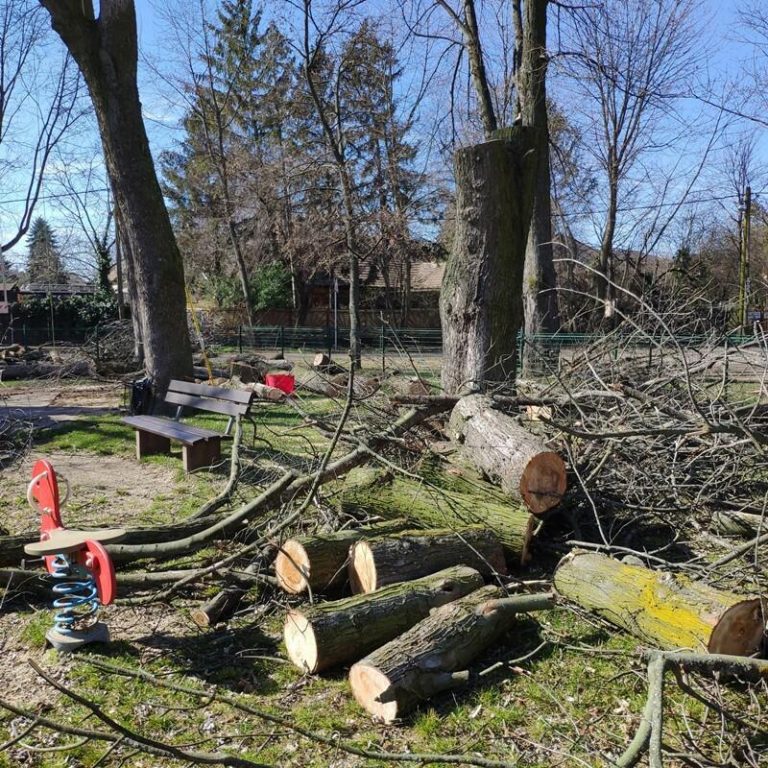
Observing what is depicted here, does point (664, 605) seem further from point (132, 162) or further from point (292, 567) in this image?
point (132, 162)

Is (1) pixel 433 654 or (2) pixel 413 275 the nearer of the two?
(1) pixel 433 654

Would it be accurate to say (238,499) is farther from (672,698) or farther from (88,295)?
(88,295)

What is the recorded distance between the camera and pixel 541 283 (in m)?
12.5

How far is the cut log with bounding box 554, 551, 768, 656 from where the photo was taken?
331 cm

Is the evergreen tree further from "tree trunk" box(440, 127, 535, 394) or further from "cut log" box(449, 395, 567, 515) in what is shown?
"cut log" box(449, 395, 567, 515)

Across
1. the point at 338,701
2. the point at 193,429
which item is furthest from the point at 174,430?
the point at 338,701

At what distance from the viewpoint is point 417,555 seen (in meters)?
Result: 4.16

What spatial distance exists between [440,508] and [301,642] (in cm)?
151

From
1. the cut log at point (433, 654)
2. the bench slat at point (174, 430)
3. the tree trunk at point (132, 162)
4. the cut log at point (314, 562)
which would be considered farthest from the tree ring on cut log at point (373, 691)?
the tree trunk at point (132, 162)

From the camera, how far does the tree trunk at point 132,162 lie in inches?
397

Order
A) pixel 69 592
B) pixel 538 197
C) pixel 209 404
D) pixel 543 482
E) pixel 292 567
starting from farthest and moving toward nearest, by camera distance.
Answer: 1. pixel 538 197
2. pixel 209 404
3. pixel 543 482
4. pixel 292 567
5. pixel 69 592

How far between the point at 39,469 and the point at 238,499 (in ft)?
5.40

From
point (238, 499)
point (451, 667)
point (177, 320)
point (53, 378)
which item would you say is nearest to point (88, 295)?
point (53, 378)

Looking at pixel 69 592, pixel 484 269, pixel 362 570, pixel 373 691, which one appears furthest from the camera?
pixel 484 269
